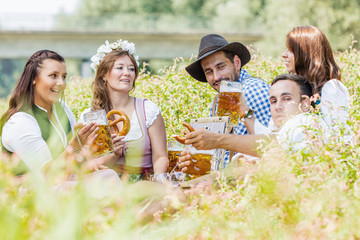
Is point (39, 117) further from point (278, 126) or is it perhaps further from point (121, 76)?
point (278, 126)

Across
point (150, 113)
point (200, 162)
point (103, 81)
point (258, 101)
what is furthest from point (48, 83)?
point (258, 101)

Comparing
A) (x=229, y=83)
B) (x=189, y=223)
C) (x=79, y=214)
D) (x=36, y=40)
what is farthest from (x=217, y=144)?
(x=36, y=40)

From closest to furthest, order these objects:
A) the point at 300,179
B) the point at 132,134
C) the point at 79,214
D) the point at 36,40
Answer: the point at 79,214 → the point at 300,179 → the point at 132,134 → the point at 36,40

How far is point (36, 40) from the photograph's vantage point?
35.7 meters

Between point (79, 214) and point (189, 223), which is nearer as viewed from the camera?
point (79, 214)

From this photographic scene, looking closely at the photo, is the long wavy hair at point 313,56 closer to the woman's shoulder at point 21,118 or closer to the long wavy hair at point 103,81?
the long wavy hair at point 103,81

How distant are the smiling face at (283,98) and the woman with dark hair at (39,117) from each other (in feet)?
4.53

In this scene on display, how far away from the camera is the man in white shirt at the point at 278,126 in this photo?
10.5 feet

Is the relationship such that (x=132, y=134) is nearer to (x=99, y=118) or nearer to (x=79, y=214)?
(x=99, y=118)

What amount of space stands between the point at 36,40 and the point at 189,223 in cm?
3597

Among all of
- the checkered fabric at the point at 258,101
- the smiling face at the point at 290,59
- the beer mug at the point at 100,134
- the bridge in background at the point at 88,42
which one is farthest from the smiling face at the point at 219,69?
the bridge in background at the point at 88,42

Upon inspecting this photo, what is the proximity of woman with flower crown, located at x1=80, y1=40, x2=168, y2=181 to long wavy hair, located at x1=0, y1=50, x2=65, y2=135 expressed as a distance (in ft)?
1.66

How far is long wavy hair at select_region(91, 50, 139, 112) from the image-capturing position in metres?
4.44

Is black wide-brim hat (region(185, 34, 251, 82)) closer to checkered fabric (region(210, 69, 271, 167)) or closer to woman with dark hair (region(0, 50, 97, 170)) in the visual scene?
checkered fabric (region(210, 69, 271, 167))
